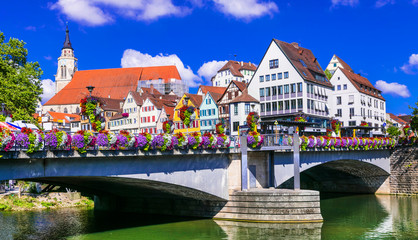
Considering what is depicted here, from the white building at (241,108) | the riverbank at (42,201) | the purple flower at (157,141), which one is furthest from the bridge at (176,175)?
the white building at (241,108)

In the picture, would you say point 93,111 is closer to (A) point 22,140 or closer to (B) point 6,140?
(A) point 22,140

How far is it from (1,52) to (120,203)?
19356mm

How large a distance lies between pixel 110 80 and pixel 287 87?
9712cm

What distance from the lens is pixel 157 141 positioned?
28.7m

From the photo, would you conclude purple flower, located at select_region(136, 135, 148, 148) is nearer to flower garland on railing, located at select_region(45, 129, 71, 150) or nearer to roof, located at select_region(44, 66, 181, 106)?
flower garland on railing, located at select_region(45, 129, 71, 150)

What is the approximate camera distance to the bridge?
25016mm

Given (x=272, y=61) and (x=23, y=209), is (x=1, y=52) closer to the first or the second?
(x=23, y=209)

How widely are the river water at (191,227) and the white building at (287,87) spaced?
28401 millimetres

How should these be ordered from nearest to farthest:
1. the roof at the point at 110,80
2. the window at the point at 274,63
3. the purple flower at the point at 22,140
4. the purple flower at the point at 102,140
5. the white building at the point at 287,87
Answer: the purple flower at the point at 22,140 → the purple flower at the point at 102,140 → the white building at the point at 287,87 → the window at the point at 274,63 → the roof at the point at 110,80

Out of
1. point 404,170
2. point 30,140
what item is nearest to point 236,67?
point 404,170

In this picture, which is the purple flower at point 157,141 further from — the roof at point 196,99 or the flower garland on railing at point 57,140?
the roof at point 196,99

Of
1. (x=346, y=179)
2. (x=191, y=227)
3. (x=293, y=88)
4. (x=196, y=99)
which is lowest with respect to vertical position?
(x=191, y=227)

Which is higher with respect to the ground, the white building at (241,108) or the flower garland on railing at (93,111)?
the white building at (241,108)

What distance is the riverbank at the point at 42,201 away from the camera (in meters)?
46.3
